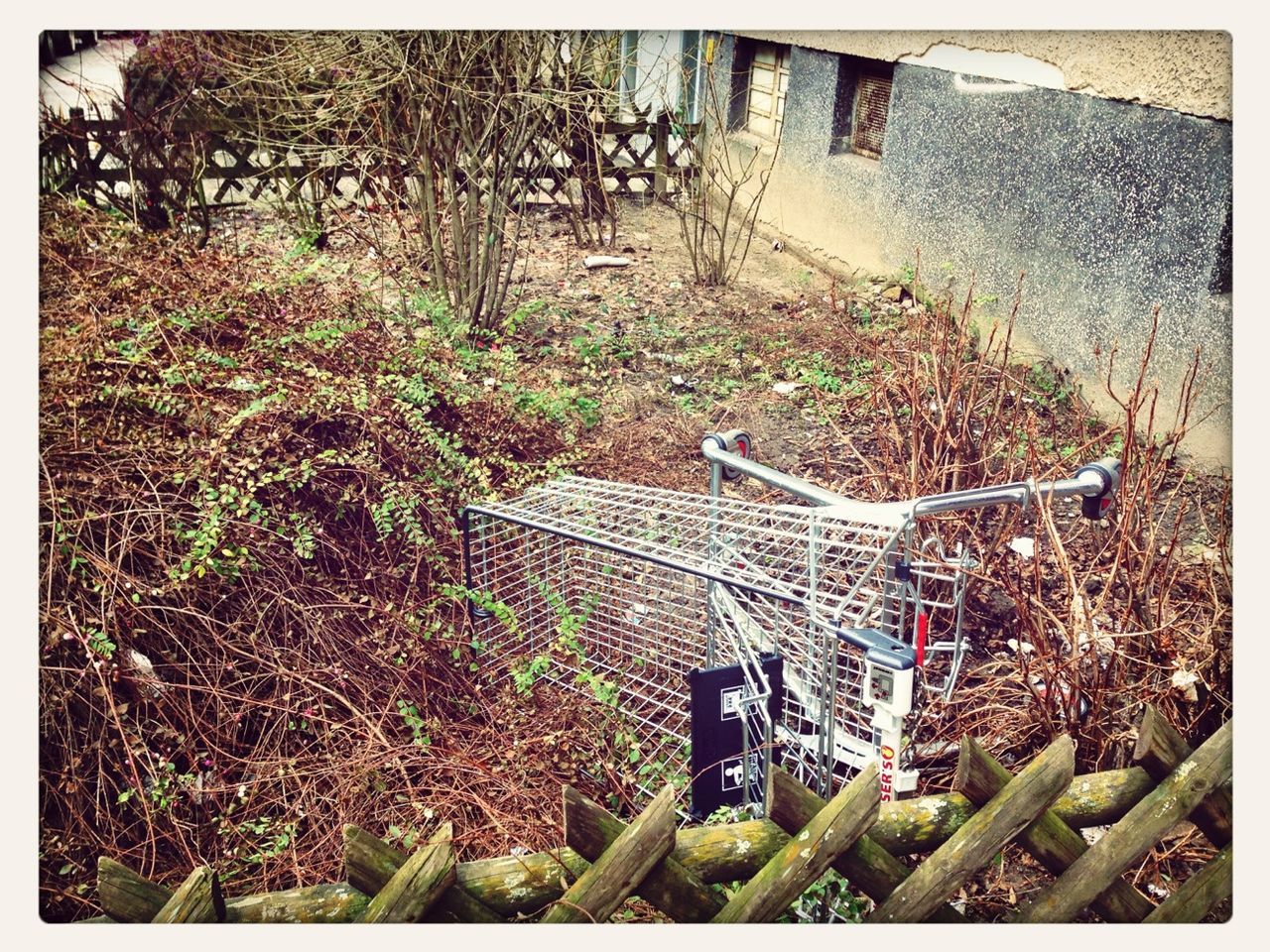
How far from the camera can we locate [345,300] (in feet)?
13.4

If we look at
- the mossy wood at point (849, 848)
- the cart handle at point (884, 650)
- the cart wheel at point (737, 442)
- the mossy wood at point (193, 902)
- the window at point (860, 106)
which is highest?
the window at point (860, 106)

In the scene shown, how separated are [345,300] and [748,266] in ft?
10.3

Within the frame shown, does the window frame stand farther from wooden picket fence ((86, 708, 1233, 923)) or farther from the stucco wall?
wooden picket fence ((86, 708, 1233, 923))

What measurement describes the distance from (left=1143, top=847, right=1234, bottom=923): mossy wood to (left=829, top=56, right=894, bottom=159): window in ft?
14.9

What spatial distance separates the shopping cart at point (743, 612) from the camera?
2.26 metres

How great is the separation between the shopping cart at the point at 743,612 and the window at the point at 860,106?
3.54 m

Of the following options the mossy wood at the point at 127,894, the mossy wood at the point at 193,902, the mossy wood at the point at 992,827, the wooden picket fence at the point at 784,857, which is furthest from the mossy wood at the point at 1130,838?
the mossy wood at the point at 127,894

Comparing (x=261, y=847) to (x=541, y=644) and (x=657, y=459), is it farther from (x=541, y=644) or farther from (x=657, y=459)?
(x=657, y=459)

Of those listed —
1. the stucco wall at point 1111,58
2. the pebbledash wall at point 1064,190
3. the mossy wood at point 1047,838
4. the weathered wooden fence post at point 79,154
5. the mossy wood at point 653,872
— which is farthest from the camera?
the weathered wooden fence post at point 79,154

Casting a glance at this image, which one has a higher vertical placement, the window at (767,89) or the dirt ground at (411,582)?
the window at (767,89)

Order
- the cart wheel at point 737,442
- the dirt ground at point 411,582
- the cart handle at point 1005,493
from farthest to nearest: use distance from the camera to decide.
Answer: the cart wheel at point 737,442
the dirt ground at point 411,582
the cart handle at point 1005,493

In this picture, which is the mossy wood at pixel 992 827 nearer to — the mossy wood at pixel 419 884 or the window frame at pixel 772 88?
the mossy wood at pixel 419 884

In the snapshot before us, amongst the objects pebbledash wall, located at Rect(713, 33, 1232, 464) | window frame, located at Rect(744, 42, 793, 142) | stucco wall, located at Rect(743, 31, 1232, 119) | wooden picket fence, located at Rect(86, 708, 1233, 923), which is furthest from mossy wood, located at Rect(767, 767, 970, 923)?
window frame, located at Rect(744, 42, 793, 142)

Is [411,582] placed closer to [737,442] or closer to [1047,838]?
[737,442]
